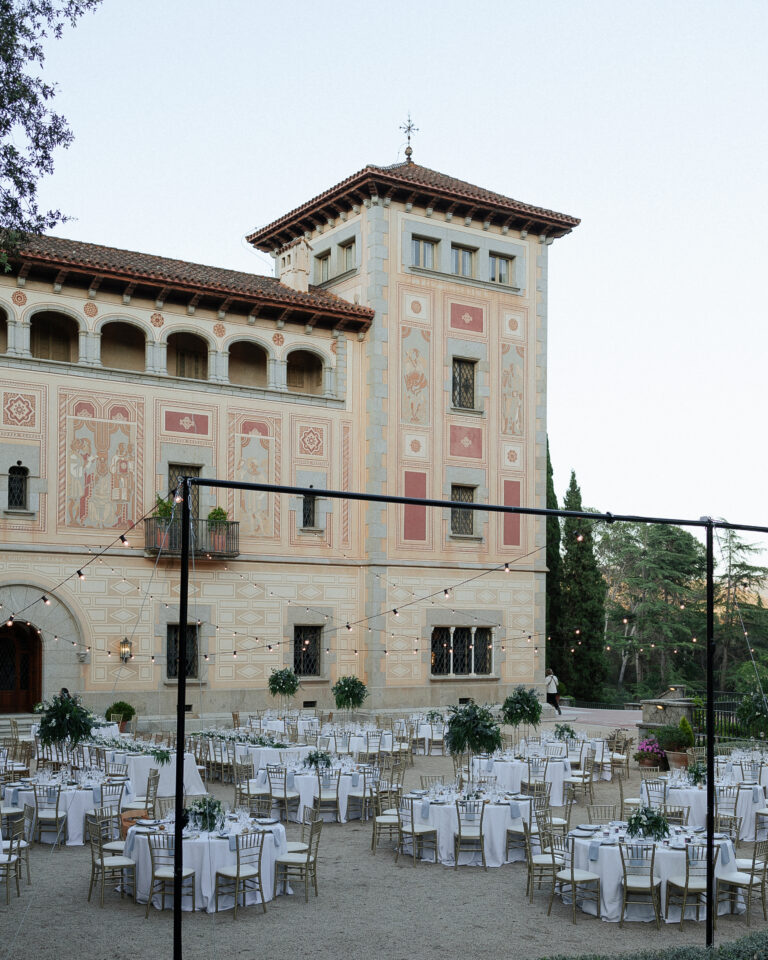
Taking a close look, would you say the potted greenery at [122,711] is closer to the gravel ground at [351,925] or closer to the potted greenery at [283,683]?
the potted greenery at [283,683]

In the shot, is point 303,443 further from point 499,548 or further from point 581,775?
point 581,775

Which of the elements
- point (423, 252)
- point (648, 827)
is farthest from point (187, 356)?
point (648, 827)

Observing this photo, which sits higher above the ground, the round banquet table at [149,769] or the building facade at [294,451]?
the building facade at [294,451]

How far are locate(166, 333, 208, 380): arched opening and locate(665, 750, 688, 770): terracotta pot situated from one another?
587 inches

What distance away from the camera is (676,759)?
69.9ft

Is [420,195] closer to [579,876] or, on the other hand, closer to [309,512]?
[309,512]

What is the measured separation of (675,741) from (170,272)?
16.3 meters

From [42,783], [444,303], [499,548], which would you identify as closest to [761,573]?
[499,548]

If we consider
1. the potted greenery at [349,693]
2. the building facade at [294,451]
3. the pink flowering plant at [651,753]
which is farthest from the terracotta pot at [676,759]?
the building facade at [294,451]

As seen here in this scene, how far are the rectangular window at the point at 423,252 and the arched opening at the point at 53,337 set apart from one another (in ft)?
31.2

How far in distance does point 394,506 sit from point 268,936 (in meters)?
19.0

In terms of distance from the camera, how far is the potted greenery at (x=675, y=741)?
70.0 ft

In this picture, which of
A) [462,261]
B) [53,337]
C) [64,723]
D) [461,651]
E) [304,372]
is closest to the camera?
[64,723]

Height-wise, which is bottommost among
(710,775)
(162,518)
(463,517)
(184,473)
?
(710,775)
